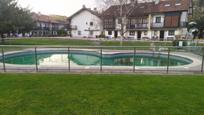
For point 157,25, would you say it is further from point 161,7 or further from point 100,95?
point 100,95

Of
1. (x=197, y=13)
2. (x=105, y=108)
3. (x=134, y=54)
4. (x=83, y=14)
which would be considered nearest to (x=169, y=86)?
(x=105, y=108)

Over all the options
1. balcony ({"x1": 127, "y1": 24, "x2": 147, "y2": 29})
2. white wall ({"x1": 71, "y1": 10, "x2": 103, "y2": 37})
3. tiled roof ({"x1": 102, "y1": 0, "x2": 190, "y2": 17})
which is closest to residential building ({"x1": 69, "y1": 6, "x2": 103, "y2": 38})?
white wall ({"x1": 71, "y1": 10, "x2": 103, "y2": 37})

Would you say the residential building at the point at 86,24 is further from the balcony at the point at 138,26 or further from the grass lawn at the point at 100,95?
the grass lawn at the point at 100,95

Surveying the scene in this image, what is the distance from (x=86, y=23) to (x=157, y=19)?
640 inches

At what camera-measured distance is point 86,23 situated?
4316 centimetres

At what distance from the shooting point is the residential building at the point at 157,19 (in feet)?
103

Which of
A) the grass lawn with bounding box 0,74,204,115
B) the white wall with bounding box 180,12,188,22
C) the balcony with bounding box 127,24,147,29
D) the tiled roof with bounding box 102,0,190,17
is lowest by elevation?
the grass lawn with bounding box 0,74,204,115

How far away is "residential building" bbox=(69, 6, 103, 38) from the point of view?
41.8 meters

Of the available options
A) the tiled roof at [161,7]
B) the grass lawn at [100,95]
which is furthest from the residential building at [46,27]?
the grass lawn at [100,95]

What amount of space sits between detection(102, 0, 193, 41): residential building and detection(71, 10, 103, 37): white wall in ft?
11.3

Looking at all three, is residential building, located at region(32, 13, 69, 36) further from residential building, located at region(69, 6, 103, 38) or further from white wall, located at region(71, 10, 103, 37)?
white wall, located at region(71, 10, 103, 37)

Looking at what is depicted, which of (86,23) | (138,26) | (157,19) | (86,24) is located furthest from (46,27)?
(157,19)

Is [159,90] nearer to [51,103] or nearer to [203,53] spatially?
[51,103]

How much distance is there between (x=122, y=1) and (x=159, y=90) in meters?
20.8
